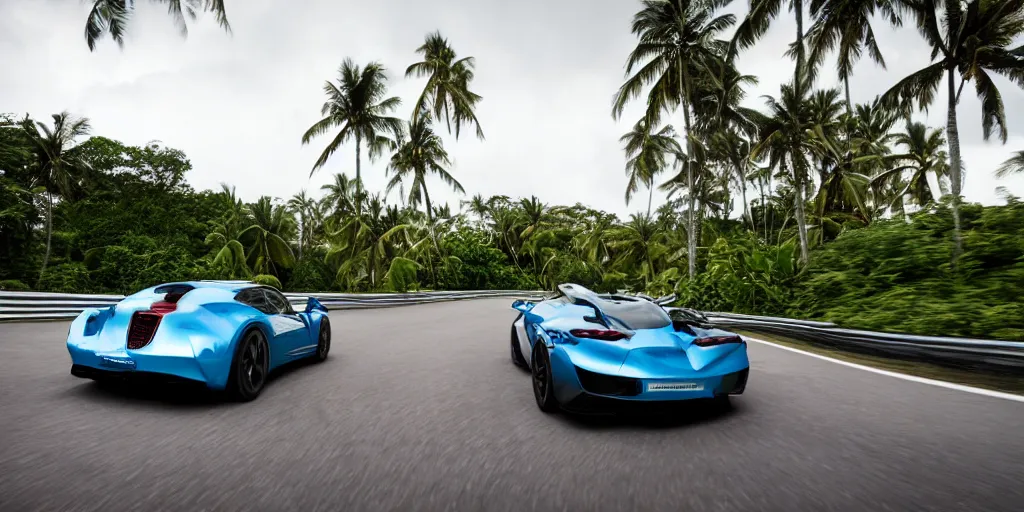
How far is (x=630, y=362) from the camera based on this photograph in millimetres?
4457

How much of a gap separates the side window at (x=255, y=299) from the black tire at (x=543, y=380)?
116 inches

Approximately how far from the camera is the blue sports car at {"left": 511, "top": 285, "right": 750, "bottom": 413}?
4.44 m

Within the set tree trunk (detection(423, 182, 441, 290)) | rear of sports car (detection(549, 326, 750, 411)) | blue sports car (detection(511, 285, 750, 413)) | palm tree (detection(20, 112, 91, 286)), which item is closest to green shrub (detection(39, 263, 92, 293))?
palm tree (detection(20, 112, 91, 286))

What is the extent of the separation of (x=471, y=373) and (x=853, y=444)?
4.13 metres

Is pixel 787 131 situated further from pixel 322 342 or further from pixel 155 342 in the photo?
pixel 155 342

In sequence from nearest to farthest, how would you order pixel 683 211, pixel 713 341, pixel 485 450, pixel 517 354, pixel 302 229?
pixel 485 450
pixel 713 341
pixel 517 354
pixel 683 211
pixel 302 229

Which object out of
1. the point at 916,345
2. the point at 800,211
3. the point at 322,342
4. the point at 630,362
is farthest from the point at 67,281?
the point at 800,211

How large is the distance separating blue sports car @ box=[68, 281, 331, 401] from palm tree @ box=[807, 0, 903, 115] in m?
18.7

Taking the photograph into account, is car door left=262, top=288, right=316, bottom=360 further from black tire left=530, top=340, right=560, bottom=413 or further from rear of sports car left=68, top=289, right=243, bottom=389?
black tire left=530, top=340, right=560, bottom=413

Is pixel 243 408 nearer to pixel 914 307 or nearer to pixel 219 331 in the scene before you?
pixel 219 331

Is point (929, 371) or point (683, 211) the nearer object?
point (929, 371)

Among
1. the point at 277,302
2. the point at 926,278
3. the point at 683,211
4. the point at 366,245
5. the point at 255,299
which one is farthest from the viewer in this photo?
the point at 683,211

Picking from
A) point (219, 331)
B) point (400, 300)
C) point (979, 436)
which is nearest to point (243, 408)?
point (219, 331)

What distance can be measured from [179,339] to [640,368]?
3.66 m
